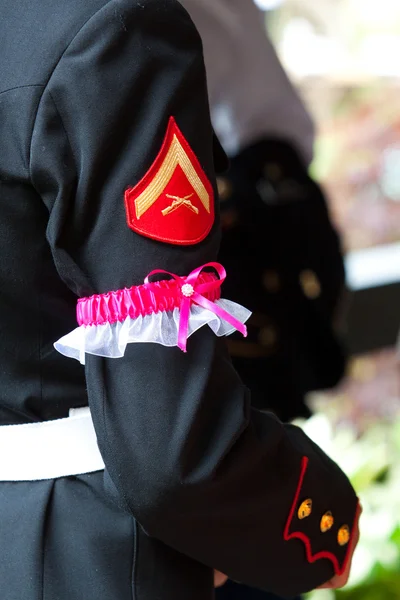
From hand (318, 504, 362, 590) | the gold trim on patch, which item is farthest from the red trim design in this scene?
the gold trim on patch

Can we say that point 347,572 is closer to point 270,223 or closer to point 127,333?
point 127,333

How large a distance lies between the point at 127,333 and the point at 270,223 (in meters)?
0.70

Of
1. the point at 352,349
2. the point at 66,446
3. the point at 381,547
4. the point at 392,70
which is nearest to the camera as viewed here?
the point at 66,446

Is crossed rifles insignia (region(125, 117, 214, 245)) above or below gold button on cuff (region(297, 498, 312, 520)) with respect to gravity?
above

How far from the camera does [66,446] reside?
2.42 feet

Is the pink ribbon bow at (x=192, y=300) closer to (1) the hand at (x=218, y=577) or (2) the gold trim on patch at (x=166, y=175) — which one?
(2) the gold trim on patch at (x=166, y=175)

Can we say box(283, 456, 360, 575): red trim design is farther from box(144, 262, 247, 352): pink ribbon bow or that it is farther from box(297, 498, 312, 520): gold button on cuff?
box(144, 262, 247, 352): pink ribbon bow

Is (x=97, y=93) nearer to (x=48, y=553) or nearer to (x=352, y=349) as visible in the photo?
(x=48, y=553)

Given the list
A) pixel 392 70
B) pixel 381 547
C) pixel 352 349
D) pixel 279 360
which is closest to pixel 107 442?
pixel 279 360

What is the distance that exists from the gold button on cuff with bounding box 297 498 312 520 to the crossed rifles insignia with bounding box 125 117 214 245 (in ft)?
0.86

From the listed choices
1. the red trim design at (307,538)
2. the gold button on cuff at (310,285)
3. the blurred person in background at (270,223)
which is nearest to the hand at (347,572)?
the red trim design at (307,538)

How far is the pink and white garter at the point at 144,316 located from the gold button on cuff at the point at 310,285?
681 millimetres

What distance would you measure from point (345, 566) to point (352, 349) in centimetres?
140

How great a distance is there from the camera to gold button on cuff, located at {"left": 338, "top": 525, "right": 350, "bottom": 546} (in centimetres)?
81
